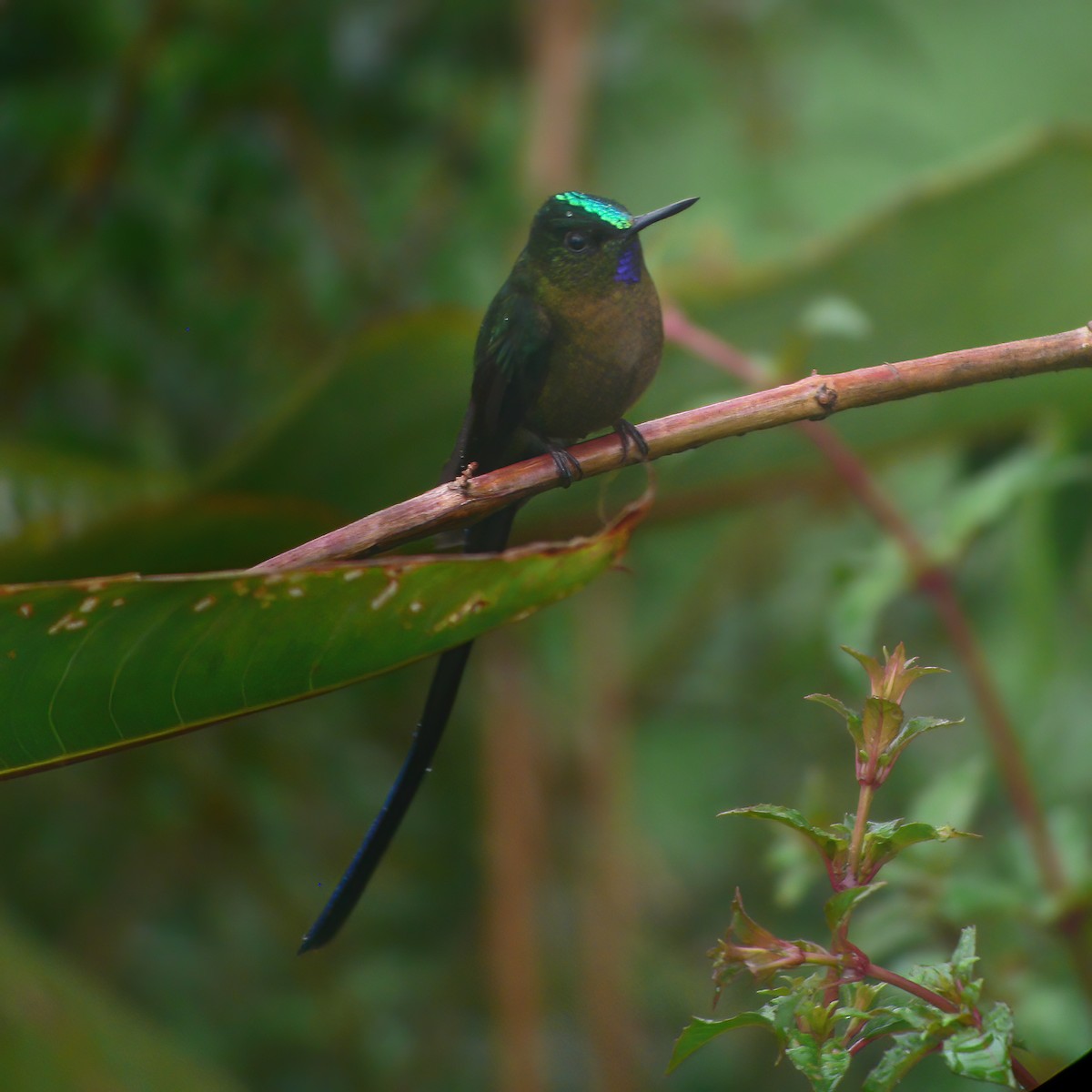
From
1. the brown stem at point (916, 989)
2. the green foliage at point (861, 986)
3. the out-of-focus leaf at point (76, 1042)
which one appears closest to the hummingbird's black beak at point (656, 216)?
the green foliage at point (861, 986)

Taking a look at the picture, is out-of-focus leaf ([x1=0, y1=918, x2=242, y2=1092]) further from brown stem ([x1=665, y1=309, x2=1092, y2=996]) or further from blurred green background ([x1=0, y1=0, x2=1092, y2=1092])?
brown stem ([x1=665, y1=309, x2=1092, y2=996])

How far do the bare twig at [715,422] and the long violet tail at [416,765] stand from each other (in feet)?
0.13

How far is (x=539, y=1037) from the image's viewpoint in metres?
0.80

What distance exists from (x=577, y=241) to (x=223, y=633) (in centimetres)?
26

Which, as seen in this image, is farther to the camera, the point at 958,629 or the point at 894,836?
the point at 958,629

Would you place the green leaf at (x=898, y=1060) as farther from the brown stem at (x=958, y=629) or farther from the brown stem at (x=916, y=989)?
the brown stem at (x=958, y=629)

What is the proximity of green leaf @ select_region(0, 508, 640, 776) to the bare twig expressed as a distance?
1.0 inches

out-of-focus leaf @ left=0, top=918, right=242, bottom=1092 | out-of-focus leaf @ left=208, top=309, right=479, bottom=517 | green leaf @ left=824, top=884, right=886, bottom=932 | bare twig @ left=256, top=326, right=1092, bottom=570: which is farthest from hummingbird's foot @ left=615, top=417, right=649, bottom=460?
out-of-focus leaf @ left=0, top=918, right=242, bottom=1092

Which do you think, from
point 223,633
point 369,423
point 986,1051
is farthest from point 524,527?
point 986,1051

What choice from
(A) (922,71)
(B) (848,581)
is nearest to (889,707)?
(B) (848,581)

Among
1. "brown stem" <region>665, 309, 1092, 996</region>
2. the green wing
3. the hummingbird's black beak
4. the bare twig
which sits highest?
the hummingbird's black beak

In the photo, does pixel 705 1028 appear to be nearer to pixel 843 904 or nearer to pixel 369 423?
pixel 843 904

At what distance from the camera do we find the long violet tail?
560 millimetres

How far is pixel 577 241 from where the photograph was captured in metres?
0.58
